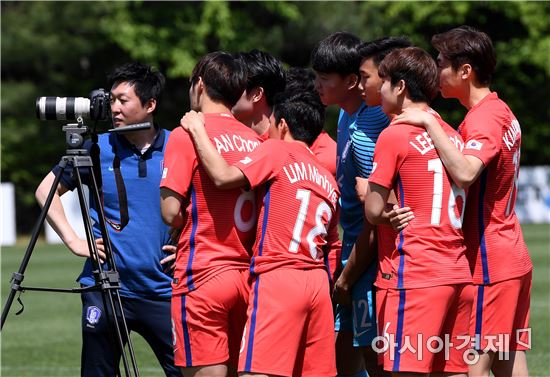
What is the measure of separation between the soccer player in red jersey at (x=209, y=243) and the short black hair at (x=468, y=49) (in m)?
1.07

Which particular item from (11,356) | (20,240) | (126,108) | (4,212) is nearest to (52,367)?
(11,356)

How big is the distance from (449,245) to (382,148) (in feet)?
1.81

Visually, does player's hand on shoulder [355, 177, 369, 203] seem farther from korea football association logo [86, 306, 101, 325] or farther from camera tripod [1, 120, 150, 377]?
korea football association logo [86, 306, 101, 325]

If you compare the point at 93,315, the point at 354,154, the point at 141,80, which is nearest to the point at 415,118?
the point at 354,154

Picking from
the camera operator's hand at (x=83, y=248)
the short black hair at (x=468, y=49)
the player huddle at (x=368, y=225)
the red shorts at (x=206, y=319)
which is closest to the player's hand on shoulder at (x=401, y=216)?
the player huddle at (x=368, y=225)

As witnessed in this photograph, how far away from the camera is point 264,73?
230 inches

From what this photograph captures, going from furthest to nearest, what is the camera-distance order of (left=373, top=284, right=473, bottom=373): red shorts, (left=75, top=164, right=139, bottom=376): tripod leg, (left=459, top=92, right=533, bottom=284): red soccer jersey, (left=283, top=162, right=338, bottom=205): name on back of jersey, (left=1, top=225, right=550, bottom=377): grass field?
(left=1, top=225, right=550, bottom=377): grass field → (left=75, top=164, right=139, bottom=376): tripod leg → (left=459, top=92, right=533, bottom=284): red soccer jersey → (left=283, top=162, right=338, bottom=205): name on back of jersey → (left=373, top=284, right=473, bottom=373): red shorts

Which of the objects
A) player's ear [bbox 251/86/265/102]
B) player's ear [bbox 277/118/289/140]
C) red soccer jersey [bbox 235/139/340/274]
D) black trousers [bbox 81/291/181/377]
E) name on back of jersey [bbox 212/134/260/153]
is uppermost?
player's ear [bbox 251/86/265/102]

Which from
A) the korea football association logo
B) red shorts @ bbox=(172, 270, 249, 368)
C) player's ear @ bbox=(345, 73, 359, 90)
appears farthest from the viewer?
the korea football association logo

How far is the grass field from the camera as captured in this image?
10.0 metres

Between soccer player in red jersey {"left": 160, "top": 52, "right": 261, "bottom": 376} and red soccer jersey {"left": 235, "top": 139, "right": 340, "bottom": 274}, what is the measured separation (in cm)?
12

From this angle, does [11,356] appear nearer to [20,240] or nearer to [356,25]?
[20,240]

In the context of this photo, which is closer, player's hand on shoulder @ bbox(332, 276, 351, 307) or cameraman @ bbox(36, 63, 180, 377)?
player's hand on shoulder @ bbox(332, 276, 351, 307)

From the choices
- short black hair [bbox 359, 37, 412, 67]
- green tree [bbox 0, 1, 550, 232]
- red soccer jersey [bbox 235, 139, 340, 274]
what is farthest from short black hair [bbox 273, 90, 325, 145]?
green tree [bbox 0, 1, 550, 232]
